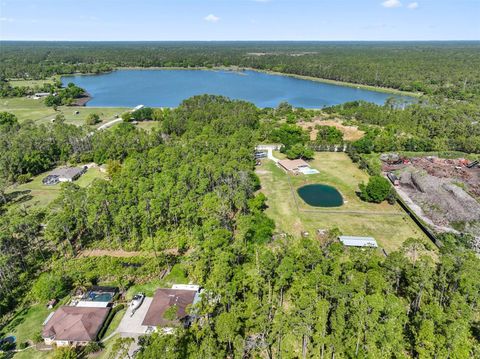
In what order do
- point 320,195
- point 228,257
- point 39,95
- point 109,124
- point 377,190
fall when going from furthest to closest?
point 39,95
point 109,124
point 320,195
point 377,190
point 228,257

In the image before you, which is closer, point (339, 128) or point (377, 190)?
point (377, 190)

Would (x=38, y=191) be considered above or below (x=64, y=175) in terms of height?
below

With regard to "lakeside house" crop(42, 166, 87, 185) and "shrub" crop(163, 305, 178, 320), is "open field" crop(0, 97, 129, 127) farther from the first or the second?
"shrub" crop(163, 305, 178, 320)

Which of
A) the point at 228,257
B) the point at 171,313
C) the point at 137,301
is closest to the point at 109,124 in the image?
the point at 137,301

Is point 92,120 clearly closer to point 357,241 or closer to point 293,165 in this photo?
point 293,165

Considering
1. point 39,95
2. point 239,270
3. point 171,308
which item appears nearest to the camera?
point 171,308

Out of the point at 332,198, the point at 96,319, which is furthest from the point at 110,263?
the point at 332,198

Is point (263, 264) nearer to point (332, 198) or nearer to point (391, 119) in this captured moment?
point (332, 198)
